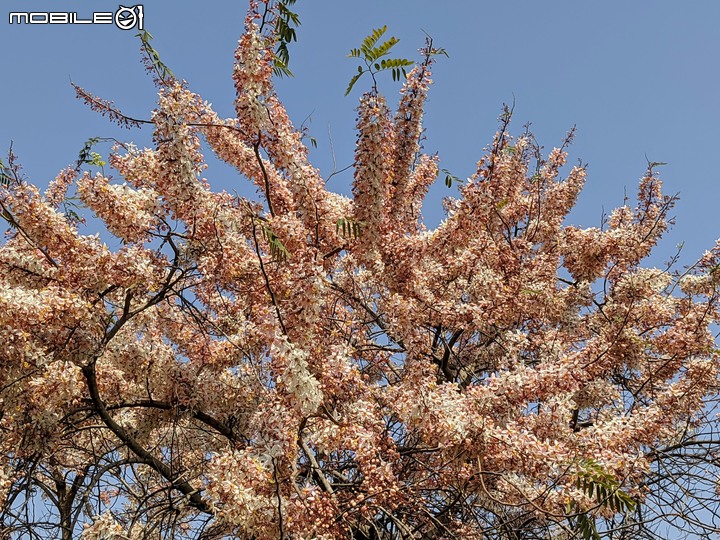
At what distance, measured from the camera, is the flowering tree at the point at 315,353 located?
407 cm

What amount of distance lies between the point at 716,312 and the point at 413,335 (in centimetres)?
344

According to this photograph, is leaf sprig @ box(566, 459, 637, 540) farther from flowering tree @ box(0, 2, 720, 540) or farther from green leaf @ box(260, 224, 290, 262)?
green leaf @ box(260, 224, 290, 262)

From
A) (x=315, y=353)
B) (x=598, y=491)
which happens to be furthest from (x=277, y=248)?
(x=598, y=491)

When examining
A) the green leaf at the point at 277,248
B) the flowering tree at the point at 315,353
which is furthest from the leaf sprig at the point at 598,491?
the green leaf at the point at 277,248

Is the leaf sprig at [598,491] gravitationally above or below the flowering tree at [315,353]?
below

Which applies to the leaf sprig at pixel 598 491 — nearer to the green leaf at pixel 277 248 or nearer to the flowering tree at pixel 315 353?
the flowering tree at pixel 315 353

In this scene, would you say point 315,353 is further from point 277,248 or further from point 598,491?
point 598,491

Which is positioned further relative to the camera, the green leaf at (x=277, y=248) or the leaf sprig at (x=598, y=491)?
the green leaf at (x=277, y=248)

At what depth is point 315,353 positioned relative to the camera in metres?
4.58

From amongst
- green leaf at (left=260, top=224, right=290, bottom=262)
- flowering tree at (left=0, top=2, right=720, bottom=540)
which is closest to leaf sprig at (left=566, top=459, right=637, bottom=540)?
flowering tree at (left=0, top=2, right=720, bottom=540)

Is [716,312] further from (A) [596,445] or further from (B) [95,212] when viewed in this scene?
(B) [95,212]

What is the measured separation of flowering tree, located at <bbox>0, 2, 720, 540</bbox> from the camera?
13.4ft

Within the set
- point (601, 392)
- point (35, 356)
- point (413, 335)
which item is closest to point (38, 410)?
point (35, 356)

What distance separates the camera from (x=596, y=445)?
14.6 feet
